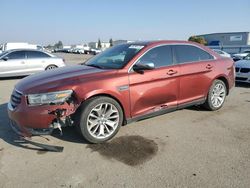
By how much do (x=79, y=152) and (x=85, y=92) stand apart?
2.93ft

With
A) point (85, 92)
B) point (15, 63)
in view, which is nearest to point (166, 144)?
point (85, 92)

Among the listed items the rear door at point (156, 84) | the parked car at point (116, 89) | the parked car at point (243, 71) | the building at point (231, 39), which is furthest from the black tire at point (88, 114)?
the building at point (231, 39)

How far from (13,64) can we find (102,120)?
8149 mm

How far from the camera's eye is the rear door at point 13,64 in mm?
10359

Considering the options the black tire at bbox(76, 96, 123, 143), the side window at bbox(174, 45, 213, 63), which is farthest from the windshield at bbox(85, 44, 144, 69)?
the side window at bbox(174, 45, 213, 63)

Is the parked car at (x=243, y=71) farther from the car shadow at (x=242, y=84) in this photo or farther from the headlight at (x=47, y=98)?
the headlight at (x=47, y=98)

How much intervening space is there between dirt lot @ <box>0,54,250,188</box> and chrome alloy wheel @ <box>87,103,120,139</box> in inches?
7.8

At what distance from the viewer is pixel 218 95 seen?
5664 millimetres

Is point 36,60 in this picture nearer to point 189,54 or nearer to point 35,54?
point 35,54

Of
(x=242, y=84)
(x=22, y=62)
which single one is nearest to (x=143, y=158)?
(x=242, y=84)

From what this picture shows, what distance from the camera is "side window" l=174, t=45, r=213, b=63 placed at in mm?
4879

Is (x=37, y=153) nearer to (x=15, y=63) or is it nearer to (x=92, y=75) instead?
(x=92, y=75)

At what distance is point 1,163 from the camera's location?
10.8ft

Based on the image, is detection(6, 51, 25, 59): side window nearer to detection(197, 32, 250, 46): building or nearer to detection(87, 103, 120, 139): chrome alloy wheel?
detection(87, 103, 120, 139): chrome alloy wheel
